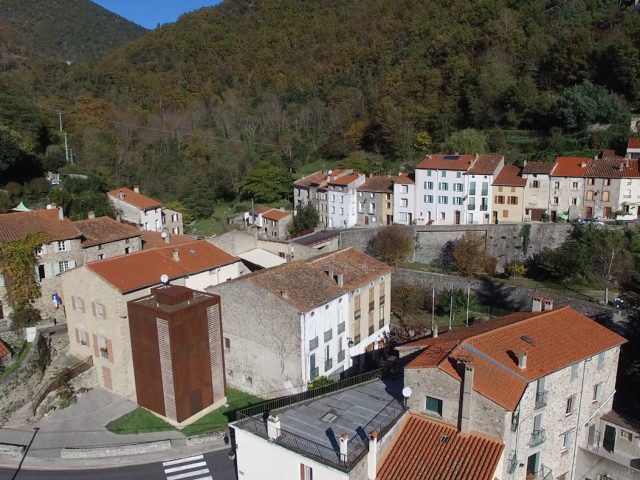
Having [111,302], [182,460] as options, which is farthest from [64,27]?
[182,460]

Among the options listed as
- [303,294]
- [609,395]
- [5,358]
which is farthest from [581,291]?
[5,358]

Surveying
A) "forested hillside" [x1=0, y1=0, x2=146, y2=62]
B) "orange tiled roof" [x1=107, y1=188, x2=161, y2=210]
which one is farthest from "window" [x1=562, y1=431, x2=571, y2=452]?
"forested hillside" [x1=0, y1=0, x2=146, y2=62]

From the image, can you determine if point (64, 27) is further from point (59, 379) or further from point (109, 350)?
point (59, 379)

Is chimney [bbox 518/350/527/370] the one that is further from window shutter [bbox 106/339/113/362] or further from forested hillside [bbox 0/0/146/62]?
forested hillside [bbox 0/0/146/62]

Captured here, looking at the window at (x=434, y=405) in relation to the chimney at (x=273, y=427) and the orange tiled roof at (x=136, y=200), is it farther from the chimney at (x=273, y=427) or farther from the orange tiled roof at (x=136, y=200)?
the orange tiled roof at (x=136, y=200)

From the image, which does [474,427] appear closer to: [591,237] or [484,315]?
[484,315]

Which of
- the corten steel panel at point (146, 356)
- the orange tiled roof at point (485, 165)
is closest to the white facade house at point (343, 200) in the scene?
the orange tiled roof at point (485, 165)
